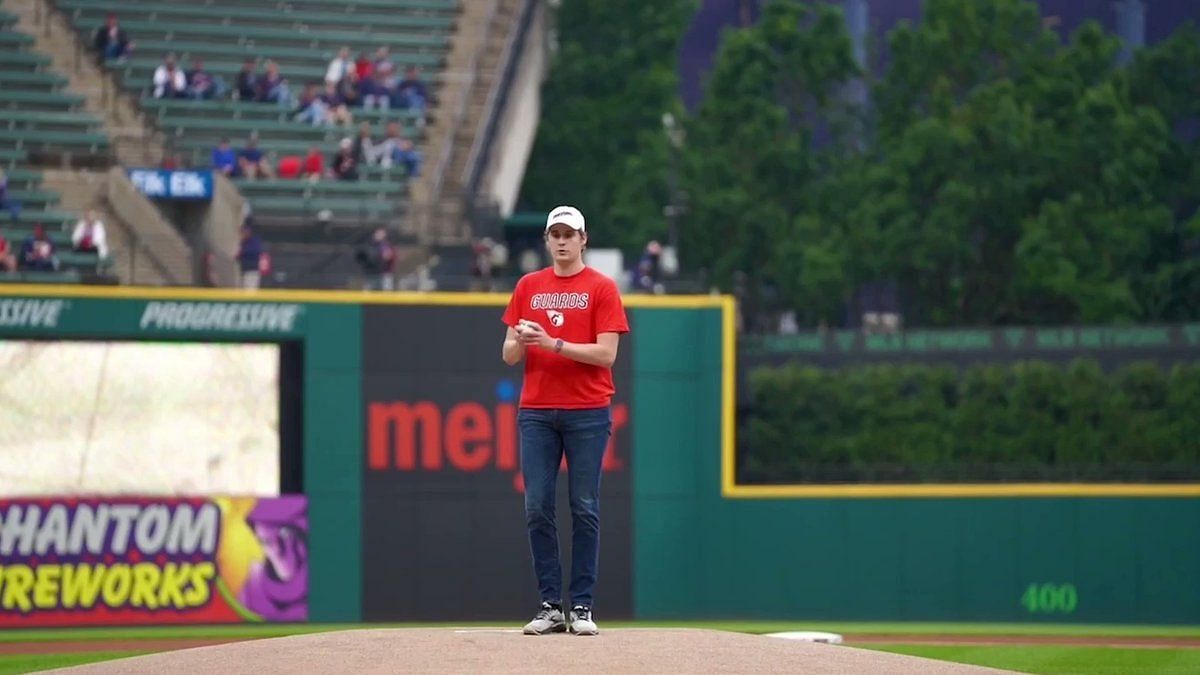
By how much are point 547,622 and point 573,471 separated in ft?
2.70

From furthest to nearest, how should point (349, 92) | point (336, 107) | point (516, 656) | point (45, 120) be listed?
point (349, 92)
point (336, 107)
point (45, 120)
point (516, 656)

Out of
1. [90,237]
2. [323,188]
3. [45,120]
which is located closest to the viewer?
[90,237]

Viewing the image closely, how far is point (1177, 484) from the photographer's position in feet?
86.7

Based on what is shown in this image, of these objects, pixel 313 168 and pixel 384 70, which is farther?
pixel 384 70

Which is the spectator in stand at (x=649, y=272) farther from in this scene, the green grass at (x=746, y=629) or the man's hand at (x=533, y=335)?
the man's hand at (x=533, y=335)

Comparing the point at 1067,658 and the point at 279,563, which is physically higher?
the point at 279,563

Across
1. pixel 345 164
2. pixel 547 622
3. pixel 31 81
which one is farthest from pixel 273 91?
pixel 547 622

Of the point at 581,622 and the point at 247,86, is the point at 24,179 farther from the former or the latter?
the point at 581,622

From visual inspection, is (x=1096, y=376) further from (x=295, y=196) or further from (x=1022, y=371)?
(x=295, y=196)

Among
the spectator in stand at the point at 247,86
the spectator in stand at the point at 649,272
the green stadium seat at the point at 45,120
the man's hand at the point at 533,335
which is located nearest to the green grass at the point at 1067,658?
the man's hand at the point at 533,335

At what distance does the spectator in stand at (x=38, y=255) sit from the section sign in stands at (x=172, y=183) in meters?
2.88

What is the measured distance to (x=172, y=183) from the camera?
98.1ft

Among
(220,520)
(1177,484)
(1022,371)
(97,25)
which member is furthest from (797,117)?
(220,520)

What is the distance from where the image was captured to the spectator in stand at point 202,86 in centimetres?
3509
